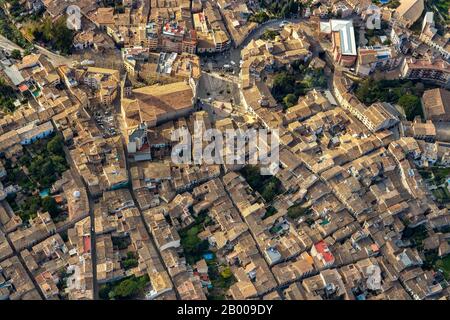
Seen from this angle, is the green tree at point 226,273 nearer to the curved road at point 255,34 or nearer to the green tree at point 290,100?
the green tree at point 290,100

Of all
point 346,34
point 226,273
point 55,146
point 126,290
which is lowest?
point 226,273

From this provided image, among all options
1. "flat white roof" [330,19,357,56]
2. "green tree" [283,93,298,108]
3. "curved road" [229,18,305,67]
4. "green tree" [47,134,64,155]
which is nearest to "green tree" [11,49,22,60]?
"green tree" [47,134,64,155]

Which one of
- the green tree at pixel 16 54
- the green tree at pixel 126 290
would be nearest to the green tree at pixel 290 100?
the green tree at pixel 126 290

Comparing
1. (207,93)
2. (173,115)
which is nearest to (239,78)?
(207,93)

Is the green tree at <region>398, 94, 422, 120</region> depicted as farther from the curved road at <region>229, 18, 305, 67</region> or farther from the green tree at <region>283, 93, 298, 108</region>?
the curved road at <region>229, 18, 305, 67</region>

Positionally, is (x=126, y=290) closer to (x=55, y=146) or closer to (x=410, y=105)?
(x=55, y=146)

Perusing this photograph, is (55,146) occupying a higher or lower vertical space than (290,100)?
higher

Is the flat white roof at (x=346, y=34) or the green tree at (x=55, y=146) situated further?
the flat white roof at (x=346, y=34)

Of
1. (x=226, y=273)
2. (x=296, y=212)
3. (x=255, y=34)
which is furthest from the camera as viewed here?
(x=255, y=34)

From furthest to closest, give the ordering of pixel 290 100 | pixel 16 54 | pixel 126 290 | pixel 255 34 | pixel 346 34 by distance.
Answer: pixel 255 34 → pixel 346 34 → pixel 16 54 → pixel 290 100 → pixel 126 290

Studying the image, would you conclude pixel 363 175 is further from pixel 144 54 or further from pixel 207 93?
pixel 144 54

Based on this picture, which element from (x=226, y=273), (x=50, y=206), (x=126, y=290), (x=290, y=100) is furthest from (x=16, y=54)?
(x=226, y=273)
